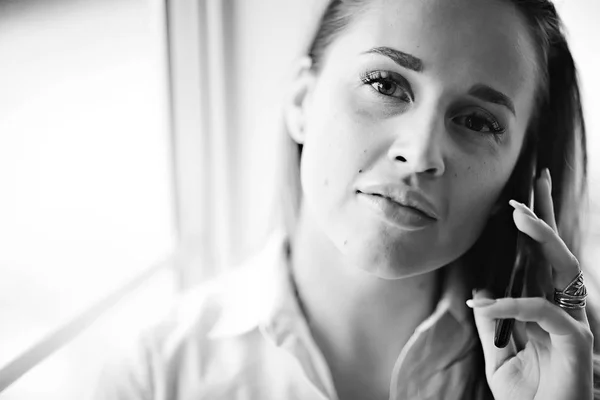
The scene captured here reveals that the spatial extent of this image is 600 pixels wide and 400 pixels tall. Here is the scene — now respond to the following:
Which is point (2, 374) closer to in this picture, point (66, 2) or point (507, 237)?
point (66, 2)

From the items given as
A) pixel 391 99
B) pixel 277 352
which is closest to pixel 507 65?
pixel 391 99

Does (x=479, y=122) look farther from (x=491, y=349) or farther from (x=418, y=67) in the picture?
(x=491, y=349)

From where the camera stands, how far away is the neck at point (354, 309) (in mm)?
635

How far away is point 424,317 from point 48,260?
0.48 meters

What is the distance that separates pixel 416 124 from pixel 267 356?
34cm

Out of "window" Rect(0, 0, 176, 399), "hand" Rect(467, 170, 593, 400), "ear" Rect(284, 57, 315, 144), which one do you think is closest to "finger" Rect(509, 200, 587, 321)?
"hand" Rect(467, 170, 593, 400)

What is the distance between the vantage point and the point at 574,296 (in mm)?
581

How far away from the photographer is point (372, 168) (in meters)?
0.56

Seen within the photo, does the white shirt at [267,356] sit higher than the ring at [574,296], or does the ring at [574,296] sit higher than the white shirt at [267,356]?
the ring at [574,296]

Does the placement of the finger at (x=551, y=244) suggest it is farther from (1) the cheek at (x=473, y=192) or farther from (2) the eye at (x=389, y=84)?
(2) the eye at (x=389, y=84)

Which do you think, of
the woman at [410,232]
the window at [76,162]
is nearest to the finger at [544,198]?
the woman at [410,232]

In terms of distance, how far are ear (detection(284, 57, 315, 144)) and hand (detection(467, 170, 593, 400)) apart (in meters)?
0.27

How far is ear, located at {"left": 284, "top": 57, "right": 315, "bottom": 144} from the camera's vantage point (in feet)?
2.12

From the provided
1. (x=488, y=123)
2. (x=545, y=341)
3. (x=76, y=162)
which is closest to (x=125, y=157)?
(x=76, y=162)
